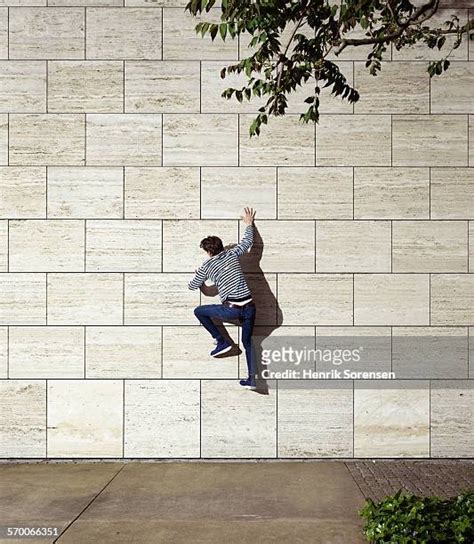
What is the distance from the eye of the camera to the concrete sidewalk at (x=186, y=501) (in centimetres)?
611

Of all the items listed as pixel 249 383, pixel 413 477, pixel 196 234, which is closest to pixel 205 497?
pixel 249 383

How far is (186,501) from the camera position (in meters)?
7.07

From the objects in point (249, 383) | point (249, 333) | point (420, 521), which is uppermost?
point (249, 333)

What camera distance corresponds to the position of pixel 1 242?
8773mm

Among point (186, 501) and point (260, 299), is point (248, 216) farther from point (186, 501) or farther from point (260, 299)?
point (186, 501)

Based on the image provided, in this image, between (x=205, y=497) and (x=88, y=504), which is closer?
(x=88, y=504)

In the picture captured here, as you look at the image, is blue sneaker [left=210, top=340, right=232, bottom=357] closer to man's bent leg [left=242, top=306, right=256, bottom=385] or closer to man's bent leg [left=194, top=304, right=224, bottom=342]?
man's bent leg [left=194, top=304, right=224, bottom=342]

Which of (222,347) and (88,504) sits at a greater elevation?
(222,347)

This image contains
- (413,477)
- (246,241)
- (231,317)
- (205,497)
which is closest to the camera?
(205,497)

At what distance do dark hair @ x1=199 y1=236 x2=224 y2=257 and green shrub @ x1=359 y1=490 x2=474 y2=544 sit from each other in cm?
385

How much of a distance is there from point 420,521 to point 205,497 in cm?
279

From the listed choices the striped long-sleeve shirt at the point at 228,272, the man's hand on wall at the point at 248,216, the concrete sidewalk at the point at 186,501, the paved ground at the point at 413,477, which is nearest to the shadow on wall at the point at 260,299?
the man's hand on wall at the point at 248,216

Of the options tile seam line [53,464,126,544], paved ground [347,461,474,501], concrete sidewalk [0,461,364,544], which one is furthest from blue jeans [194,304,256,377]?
tile seam line [53,464,126,544]

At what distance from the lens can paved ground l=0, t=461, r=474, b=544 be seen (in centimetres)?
613
